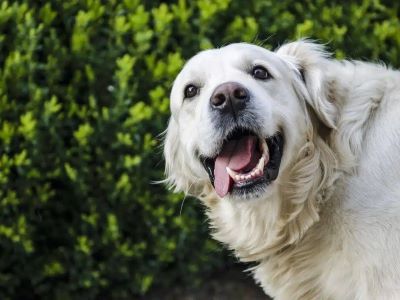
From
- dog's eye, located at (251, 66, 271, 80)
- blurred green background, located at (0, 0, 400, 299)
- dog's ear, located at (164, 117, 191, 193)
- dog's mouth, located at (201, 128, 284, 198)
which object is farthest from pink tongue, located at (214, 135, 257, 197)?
blurred green background, located at (0, 0, 400, 299)

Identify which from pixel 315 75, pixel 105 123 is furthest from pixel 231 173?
pixel 105 123

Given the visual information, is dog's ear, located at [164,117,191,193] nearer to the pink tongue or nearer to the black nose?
the pink tongue

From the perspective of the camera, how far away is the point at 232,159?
373cm

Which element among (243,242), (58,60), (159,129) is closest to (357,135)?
(243,242)

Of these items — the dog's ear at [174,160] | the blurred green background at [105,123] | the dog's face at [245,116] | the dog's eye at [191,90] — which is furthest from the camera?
the blurred green background at [105,123]

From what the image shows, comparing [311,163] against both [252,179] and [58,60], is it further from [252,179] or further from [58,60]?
[58,60]

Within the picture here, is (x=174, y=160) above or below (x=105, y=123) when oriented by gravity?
above

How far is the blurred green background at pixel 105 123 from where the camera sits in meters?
5.01

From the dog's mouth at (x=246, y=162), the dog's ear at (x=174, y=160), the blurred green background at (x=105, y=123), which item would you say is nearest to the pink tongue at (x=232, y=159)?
the dog's mouth at (x=246, y=162)

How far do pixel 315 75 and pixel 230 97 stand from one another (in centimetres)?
51

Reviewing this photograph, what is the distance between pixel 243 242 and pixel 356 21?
6.54 feet

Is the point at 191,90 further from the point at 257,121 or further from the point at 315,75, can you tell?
the point at 315,75

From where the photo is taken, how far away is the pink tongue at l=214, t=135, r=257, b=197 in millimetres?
3703

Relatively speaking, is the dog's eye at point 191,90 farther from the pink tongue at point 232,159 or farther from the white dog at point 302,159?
the pink tongue at point 232,159
